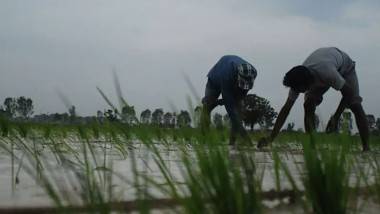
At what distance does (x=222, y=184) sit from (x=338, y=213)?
25 cm

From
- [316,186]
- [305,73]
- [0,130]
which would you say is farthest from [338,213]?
[305,73]

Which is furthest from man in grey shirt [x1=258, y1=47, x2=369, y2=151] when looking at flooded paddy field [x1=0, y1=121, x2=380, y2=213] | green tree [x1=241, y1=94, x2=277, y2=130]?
flooded paddy field [x1=0, y1=121, x2=380, y2=213]

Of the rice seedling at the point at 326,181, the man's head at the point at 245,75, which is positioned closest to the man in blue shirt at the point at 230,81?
the man's head at the point at 245,75

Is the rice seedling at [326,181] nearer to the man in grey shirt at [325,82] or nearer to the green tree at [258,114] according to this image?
the green tree at [258,114]

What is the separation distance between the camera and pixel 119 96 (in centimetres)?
81

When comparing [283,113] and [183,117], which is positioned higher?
[283,113]

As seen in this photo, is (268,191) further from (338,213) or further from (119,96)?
(119,96)

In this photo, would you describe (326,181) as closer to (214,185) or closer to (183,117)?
(214,185)

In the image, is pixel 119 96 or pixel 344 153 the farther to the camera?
pixel 344 153

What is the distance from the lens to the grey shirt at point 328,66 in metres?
3.86

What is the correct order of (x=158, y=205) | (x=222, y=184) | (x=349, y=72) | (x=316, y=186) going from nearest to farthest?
1. (x=222, y=184)
2. (x=316, y=186)
3. (x=158, y=205)
4. (x=349, y=72)

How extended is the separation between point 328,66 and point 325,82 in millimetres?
133

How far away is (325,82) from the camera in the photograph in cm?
391

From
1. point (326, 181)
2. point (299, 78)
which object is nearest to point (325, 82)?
point (299, 78)
